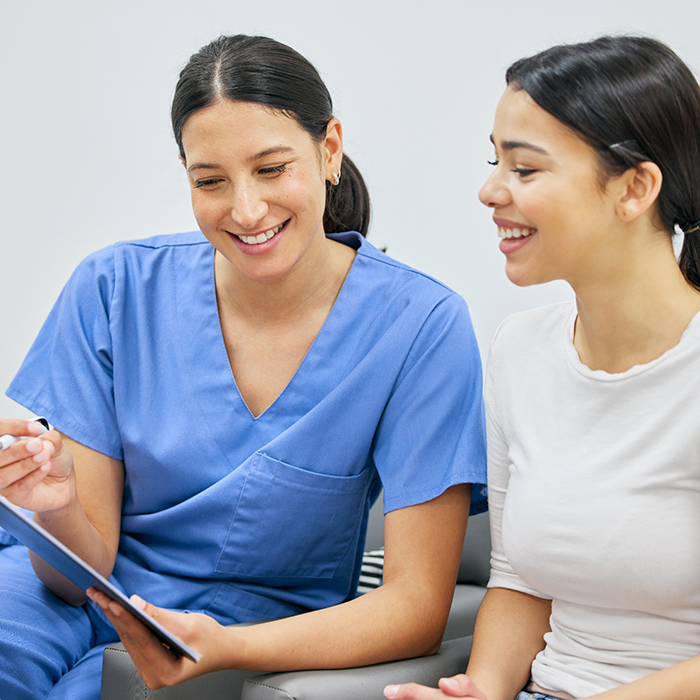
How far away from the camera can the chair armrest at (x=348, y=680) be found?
2.66 feet

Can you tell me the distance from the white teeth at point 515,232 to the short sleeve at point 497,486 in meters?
0.21

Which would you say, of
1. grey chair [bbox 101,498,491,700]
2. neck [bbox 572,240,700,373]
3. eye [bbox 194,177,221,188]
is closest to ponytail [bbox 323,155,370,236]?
eye [bbox 194,177,221,188]

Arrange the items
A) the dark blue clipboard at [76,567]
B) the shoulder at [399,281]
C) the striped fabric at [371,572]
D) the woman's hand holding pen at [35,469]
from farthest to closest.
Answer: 1. the striped fabric at [371,572]
2. the shoulder at [399,281]
3. the woman's hand holding pen at [35,469]
4. the dark blue clipboard at [76,567]

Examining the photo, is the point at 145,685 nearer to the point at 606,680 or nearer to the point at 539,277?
the point at 606,680

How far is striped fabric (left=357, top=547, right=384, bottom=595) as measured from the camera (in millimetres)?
1455

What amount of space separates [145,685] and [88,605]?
31cm

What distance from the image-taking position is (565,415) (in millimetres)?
921

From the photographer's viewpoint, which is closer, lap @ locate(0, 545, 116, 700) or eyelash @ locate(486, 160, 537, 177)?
eyelash @ locate(486, 160, 537, 177)

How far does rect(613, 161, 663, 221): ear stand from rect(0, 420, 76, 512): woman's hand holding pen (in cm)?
71

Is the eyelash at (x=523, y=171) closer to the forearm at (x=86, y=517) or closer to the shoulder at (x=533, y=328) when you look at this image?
the shoulder at (x=533, y=328)

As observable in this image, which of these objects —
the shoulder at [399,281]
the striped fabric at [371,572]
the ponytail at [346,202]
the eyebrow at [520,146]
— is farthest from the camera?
the striped fabric at [371,572]

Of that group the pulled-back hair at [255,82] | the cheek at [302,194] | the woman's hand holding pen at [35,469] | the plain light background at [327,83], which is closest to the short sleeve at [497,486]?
the cheek at [302,194]

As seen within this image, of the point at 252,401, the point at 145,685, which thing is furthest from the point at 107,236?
the point at 145,685

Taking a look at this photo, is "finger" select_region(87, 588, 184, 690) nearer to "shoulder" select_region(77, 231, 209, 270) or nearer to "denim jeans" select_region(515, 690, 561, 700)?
"denim jeans" select_region(515, 690, 561, 700)
